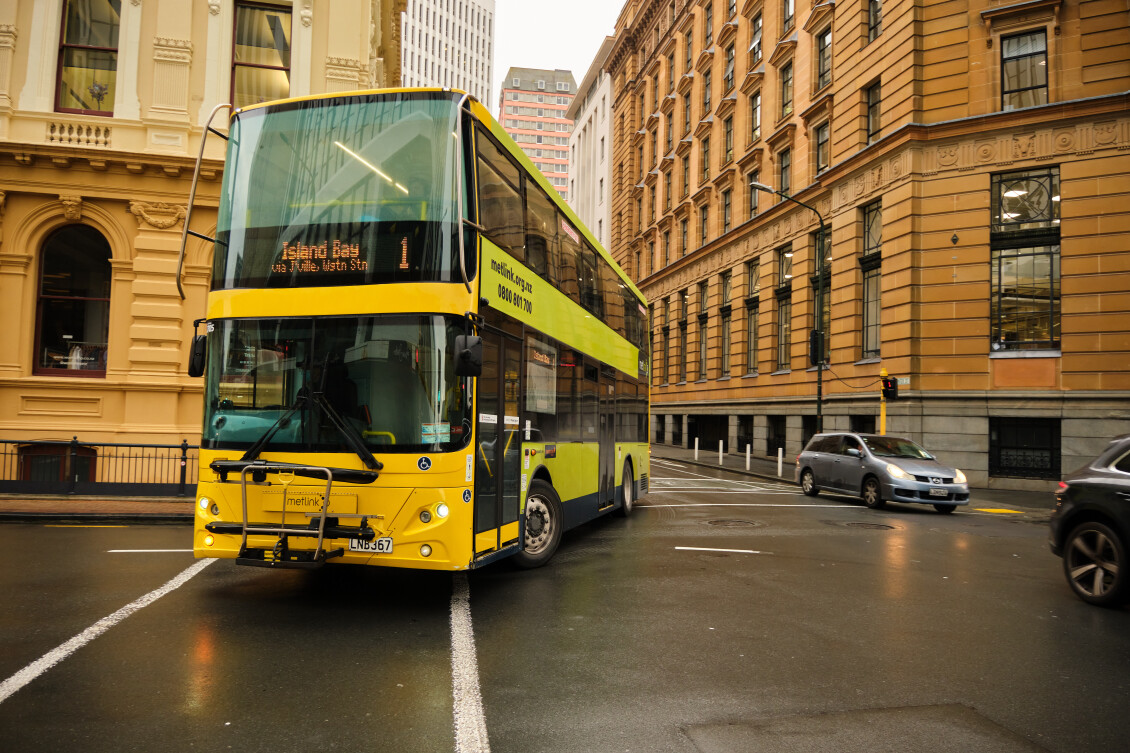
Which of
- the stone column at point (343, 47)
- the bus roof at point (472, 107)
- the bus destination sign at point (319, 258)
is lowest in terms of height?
the bus destination sign at point (319, 258)

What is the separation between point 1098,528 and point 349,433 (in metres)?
7.01

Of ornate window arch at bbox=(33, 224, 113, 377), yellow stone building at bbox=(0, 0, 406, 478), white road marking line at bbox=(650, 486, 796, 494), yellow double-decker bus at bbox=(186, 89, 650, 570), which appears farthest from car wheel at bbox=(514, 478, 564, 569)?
ornate window arch at bbox=(33, 224, 113, 377)

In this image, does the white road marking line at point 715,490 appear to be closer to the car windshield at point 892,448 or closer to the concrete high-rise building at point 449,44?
the car windshield at point 892,448

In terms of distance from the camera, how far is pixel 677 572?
8.73 m

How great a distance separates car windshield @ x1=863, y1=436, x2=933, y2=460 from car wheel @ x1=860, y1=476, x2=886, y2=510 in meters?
0.59

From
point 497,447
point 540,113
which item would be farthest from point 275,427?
point 540,113

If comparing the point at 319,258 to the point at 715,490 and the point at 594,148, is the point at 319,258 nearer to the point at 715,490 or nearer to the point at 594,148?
the point at 715,490

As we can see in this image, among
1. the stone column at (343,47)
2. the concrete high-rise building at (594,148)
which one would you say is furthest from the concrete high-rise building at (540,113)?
the stone column at (343,47)

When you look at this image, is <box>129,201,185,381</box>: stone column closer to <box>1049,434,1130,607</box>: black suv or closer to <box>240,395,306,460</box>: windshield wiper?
<box>240,395,306,460</box>: windshield wiper

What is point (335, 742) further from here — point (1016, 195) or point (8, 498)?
point (1016, 195)

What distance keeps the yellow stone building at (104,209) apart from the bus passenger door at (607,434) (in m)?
9.45

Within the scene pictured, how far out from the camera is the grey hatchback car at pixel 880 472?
1570cm

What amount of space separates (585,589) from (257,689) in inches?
147

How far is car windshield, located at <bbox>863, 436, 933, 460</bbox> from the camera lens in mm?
16781
